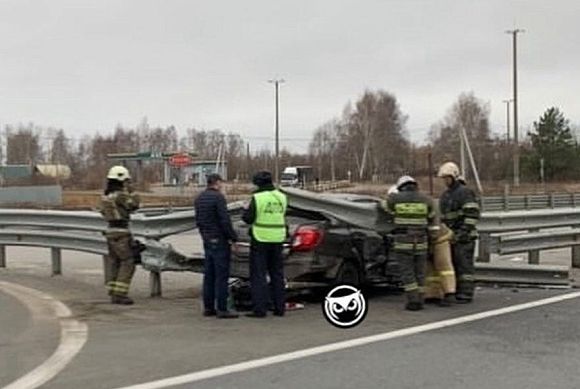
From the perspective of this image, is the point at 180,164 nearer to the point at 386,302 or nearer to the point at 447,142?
the point at 447,142

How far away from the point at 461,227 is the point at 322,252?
5.82 ft

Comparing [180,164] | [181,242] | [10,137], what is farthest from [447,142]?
[181,242]

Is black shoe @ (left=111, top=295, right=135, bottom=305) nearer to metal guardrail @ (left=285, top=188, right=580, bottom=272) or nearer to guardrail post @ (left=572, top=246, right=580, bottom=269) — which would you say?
metal guardrail @ (left=285, top=188, right=580, bottom=272)

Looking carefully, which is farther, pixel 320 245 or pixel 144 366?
pixel 320 245

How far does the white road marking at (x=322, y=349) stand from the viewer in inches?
276

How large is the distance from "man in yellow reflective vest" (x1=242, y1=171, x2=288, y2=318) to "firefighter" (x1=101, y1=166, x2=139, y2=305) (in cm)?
191

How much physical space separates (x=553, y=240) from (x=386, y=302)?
420cm

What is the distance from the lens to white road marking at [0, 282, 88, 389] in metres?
7.09

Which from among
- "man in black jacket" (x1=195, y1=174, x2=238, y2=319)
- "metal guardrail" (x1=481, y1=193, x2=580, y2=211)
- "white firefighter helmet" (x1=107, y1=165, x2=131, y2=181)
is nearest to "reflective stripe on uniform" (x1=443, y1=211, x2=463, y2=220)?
"man in black jacket" (x1=195, y1=174, x2=238, y2=319)

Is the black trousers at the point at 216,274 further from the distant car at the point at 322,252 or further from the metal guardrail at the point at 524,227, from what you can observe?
the metal guardrail at the point at 524,227

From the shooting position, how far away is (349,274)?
11086 millimetres

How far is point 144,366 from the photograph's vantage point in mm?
7543

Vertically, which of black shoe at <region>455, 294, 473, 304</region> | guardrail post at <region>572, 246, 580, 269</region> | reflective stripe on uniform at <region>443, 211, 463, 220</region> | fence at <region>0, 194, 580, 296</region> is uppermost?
reflective stripe on uniform at <region>443, 211, 463, 220</region>

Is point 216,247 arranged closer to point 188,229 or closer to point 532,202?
point 188,229
